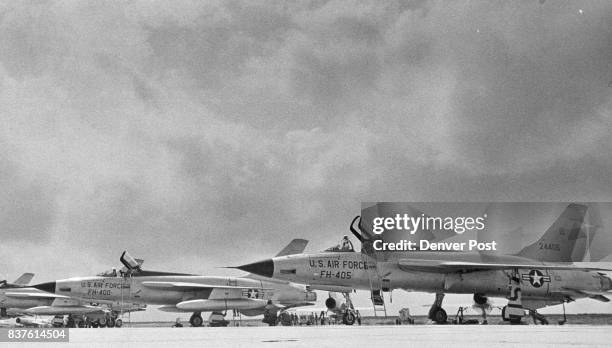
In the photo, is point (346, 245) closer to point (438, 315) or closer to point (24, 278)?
point (438, 315)

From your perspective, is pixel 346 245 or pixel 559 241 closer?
pixel 346 245

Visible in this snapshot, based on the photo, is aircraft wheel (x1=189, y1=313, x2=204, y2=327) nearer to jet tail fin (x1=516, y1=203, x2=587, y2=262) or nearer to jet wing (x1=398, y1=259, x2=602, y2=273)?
jet wing (x1=398, y1=259, x2=602, y2=273)

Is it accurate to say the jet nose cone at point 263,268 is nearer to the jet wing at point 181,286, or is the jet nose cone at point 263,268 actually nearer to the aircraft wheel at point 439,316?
the aircraft wheel at point 439,316

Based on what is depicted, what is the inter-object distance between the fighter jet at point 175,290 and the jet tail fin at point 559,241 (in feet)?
42.3

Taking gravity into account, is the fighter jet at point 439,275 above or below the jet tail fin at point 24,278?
below

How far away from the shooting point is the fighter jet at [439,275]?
25.3 metres

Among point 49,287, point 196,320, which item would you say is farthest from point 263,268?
point 49,287

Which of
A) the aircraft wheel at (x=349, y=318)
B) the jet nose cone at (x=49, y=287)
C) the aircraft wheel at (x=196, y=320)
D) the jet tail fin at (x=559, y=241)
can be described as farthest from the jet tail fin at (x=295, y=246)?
the aircraft wheel at (x=349, y=318)

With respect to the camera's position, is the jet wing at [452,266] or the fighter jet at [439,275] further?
the jet wing at [452,266]

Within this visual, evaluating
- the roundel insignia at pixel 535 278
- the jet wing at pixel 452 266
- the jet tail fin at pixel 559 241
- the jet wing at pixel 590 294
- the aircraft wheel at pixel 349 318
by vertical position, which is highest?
the jet tail fin at pixel 559 241

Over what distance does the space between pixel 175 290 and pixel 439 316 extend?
15.1 m

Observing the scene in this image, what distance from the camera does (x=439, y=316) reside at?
82.9 feet

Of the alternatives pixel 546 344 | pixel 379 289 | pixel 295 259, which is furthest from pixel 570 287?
pixel 546 344

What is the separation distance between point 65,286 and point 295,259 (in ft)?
48.0
